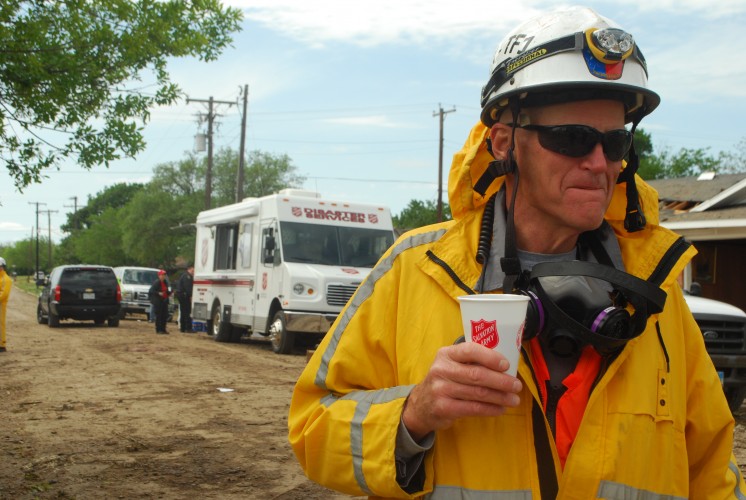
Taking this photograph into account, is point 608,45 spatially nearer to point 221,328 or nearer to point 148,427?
point 148,427

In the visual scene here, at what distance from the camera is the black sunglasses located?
7.20 ft

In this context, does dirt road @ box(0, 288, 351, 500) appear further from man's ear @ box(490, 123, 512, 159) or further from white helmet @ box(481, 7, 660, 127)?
white helmet @ box(481, 7, 660, 127)

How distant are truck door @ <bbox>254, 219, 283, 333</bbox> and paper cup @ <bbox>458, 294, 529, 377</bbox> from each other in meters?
15.4

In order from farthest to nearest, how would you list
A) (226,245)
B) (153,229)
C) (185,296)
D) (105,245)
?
(105,245) → (153,229) → (185,296) → (226,245)

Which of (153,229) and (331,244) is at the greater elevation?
(153,229)

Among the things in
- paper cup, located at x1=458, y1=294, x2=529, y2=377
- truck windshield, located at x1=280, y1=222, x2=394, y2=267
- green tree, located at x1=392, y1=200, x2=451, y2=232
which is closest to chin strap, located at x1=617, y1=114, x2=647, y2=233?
paper cup, located at x1=458, y1=294, x2=529, y2=377

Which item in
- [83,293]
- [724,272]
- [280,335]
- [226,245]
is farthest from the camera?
[83,293]

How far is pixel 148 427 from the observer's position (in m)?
8.77

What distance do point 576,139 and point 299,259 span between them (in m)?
15.2

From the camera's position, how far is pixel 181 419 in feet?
30.3

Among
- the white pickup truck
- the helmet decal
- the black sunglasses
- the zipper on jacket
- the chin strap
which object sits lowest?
the white pickup truck

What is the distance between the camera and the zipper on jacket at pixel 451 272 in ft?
6.82

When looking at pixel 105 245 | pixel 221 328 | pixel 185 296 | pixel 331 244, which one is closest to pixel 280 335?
pixel 331 244

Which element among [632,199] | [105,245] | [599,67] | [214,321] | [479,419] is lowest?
[214,321]
